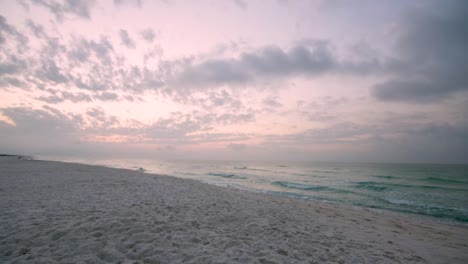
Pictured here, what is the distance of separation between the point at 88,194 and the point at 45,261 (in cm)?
704

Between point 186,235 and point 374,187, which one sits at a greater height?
point 186,235

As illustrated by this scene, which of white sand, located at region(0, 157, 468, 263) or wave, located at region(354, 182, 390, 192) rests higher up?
white sand, located at region(0, 157, 468, 263)

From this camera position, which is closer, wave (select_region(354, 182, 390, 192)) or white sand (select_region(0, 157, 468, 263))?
white sand (select_region(0, 157, 468, 263))

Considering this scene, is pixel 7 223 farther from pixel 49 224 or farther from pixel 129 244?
pixel 129 244

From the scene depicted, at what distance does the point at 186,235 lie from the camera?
19.0 ft

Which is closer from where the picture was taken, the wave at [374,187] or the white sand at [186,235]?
the white sand at [186,235]

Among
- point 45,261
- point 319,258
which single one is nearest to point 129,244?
point 45,261

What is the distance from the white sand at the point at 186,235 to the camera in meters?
4.61

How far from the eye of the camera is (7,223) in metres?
5.82

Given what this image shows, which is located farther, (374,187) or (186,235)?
(374,187)

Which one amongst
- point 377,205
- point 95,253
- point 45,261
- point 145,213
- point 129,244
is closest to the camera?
point 45,261

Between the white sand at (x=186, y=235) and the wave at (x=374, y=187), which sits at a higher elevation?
the white sand at (x=186, y=235)

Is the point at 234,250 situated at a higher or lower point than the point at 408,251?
higher

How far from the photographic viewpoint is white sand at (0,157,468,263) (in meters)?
4.61
